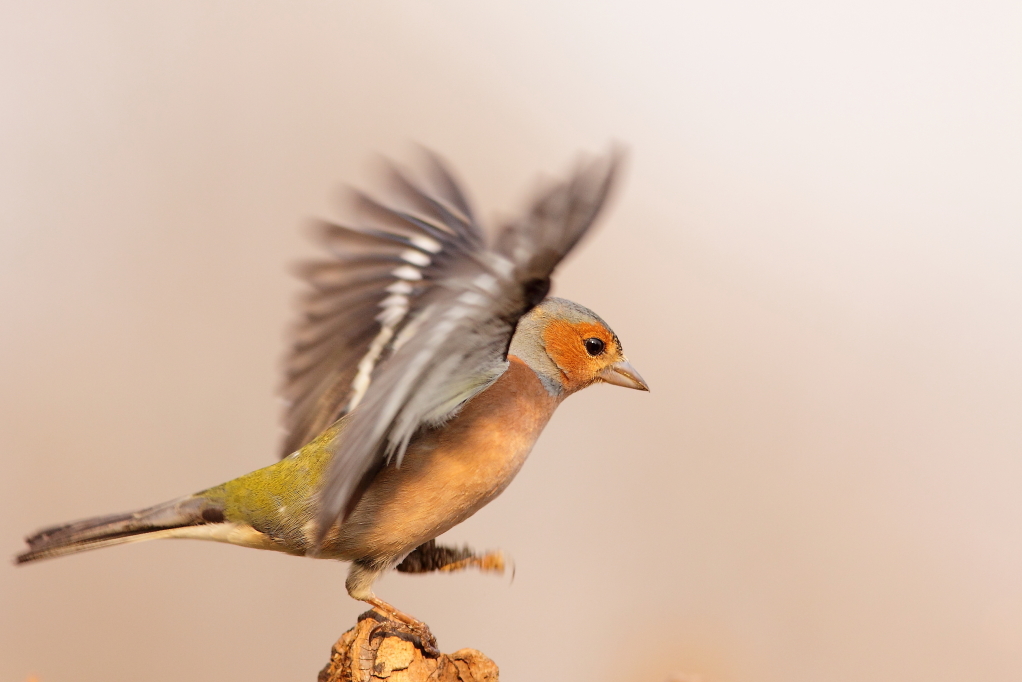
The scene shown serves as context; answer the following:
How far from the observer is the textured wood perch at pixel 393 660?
2.27 m

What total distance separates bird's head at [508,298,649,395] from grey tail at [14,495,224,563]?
1.06 meters

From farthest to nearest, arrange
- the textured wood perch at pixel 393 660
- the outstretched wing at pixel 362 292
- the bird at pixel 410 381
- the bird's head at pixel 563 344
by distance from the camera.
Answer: the bird's head at pixel 563 344 < the outstretched wing at pixel 362 292 < the textured wood perch at pixel 393 660 < the bird at pixel 410 381

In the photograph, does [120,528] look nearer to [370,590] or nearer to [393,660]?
[370,590]

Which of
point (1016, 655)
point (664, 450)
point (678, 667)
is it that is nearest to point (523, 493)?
point (664, 450)

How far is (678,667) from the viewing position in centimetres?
454


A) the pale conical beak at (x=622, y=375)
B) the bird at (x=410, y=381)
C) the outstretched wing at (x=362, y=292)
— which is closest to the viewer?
the bird at (x=410, y=381)

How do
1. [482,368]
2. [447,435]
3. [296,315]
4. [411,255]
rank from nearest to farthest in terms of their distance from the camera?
[482,368], [447,435], [411,255], [296,315]

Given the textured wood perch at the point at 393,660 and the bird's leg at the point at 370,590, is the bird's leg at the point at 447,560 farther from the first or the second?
the textured wood perch at the point at 393,660

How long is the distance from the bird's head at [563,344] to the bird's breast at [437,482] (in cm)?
31

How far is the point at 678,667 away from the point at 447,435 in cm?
273

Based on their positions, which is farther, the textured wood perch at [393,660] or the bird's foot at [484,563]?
the bird's foot at [484,563]

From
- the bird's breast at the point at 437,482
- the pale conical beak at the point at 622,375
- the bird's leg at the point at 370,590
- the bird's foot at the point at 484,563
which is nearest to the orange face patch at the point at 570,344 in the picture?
the pale conical beak at the point at 622,375

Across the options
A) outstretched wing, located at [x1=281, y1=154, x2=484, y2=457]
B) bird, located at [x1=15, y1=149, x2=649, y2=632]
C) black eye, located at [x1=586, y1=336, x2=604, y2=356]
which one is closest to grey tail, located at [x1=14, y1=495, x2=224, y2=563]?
bird, located at [x1=15, y1=149, x2=649, y2=632]

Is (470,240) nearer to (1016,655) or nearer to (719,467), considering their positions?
(719,467)
